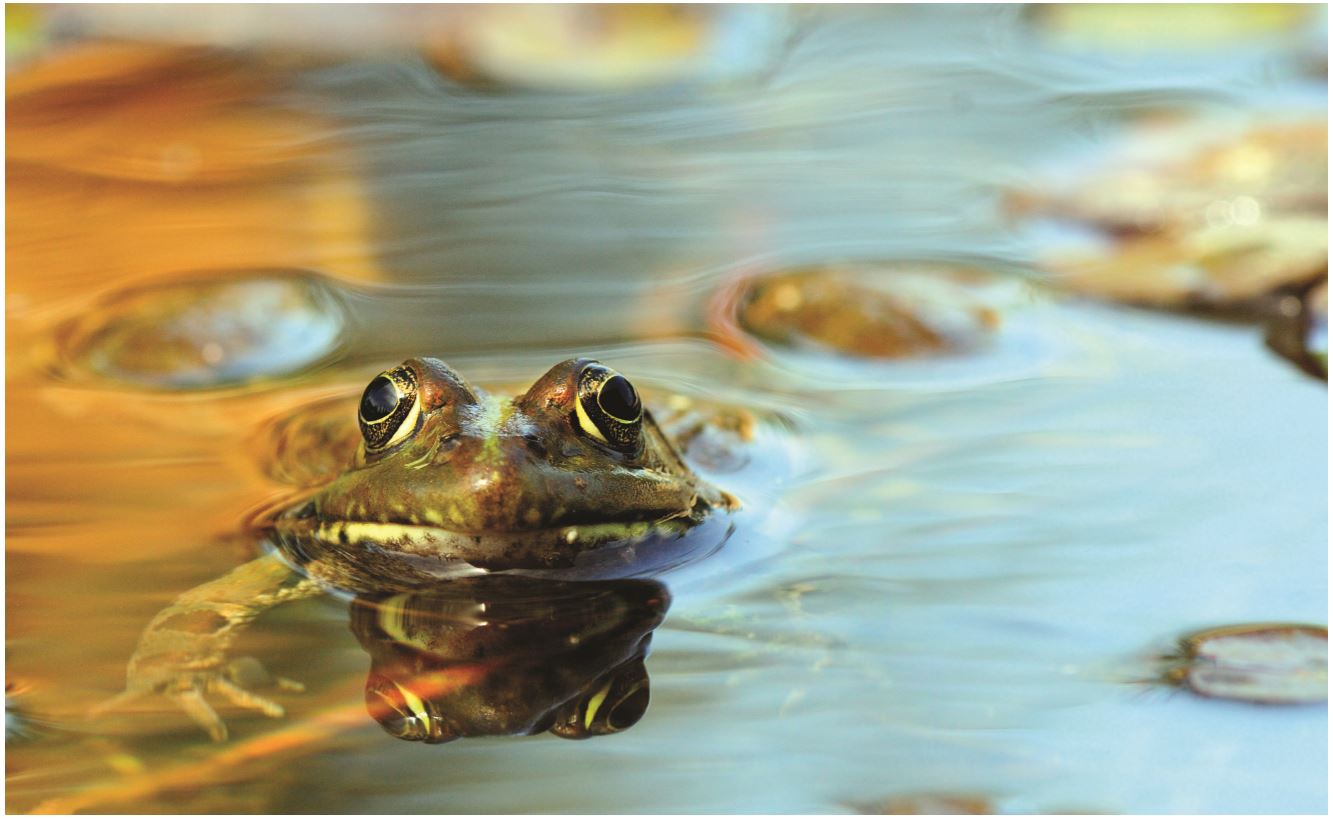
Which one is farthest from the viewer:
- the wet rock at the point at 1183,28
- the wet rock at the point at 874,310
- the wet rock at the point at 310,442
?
the wet rock at the point at 1183,28

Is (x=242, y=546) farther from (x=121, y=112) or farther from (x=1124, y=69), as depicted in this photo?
(x=1124, y=69)

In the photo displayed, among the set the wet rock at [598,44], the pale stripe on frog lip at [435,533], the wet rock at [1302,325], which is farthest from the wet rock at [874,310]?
the wet rock at [598,44]

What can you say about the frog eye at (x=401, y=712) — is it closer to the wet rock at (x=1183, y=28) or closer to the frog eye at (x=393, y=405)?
the frog eye at (x=393, y=405)

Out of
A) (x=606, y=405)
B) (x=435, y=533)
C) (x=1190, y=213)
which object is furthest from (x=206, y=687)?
(x=1190, y=213)

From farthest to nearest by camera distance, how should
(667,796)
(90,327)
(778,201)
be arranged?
(778,201), (90,327), (667,796)

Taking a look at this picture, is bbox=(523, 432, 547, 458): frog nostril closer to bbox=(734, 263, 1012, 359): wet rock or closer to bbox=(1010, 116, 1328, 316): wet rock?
bbox=(734, 263, 1012, 359): wet rock

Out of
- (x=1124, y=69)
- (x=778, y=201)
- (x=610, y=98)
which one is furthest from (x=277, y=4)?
(x=1124, y=69)
